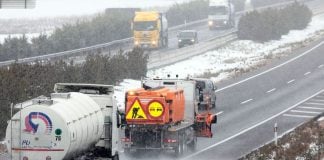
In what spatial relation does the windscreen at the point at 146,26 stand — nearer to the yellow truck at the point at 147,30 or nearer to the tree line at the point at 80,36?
the yellow truck at the point at 147,30

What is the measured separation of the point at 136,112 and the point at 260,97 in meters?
21.8

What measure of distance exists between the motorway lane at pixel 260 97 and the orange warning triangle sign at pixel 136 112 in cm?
407

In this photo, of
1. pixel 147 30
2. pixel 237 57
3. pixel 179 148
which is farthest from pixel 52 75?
pixel 147 30

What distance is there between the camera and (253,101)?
49.5m

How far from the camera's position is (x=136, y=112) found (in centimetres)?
3045

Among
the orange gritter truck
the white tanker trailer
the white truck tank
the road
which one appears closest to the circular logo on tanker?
the orange gritter truck

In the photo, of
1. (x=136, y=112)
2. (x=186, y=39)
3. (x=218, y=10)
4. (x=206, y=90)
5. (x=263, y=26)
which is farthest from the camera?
(x=218, y=10)

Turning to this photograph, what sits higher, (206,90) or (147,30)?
(147,30)

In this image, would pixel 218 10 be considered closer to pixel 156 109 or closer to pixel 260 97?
pixel 260 97

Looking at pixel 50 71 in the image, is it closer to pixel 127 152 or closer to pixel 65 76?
pixel 65 76

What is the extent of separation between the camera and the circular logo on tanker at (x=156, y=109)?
99.0 ft

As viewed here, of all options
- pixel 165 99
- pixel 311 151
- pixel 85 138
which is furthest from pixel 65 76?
pixel 85 138

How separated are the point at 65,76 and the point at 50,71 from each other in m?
1.62

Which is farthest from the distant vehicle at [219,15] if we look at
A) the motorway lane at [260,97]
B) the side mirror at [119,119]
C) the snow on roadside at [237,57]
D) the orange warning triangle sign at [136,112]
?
the side mirror at [119,119]
